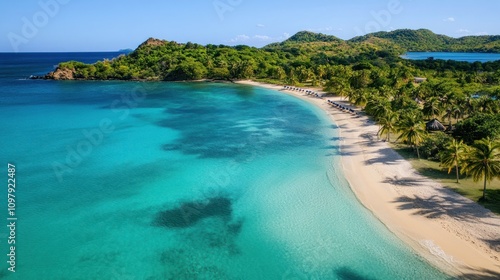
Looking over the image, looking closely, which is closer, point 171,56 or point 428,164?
point 428,164

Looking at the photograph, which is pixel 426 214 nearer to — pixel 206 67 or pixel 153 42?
pixel 206 67

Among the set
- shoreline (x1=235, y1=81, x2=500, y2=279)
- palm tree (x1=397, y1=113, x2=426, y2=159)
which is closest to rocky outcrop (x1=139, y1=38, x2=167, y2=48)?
shoreline (x1=235, y1=81, x2=500, y2=279)

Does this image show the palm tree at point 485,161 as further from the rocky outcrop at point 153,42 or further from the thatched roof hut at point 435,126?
the rocky outcrop at point 153,42

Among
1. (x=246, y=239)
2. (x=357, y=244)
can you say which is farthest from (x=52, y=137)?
(x=357, y=244)

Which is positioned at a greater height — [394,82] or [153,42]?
[153,42]

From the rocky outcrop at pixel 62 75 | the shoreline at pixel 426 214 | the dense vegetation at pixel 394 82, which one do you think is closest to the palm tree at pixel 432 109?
the dense vegetation at pixel 394 82

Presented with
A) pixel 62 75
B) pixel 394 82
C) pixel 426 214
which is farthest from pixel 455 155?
pixel 62 75

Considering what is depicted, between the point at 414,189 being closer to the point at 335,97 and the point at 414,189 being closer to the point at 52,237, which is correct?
the point at 52,237
